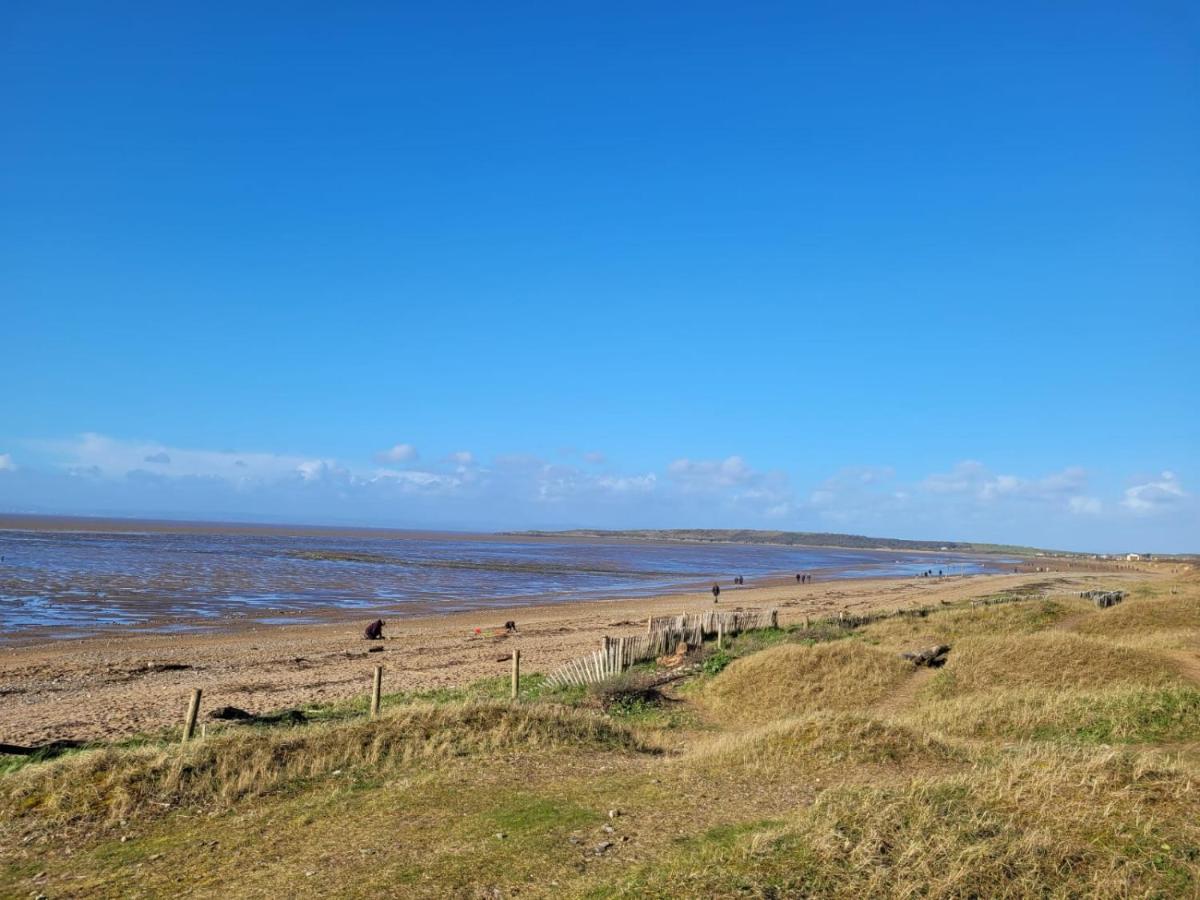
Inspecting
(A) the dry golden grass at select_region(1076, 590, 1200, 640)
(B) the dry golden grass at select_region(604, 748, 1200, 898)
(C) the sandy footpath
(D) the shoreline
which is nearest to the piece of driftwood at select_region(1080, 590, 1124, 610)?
(A) the dry golden grass at select_region(1076, 590, 1200, 640)

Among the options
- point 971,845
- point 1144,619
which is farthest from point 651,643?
point 1144,619

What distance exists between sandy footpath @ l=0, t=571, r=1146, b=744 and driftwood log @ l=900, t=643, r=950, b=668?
9.95 metres

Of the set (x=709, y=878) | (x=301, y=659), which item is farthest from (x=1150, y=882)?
(x=301, y=659)

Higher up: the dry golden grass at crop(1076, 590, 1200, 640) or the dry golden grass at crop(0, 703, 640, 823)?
the dry golden grass at crop(1076, 590, 1200, 640)

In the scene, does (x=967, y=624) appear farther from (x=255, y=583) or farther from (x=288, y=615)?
(x=255, y=583)

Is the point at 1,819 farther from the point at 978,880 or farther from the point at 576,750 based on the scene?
the point at 978,880

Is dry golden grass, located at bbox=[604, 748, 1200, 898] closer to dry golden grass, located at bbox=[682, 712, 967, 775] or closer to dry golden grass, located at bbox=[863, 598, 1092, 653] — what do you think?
dry golden grass, located at bbox=[682, 712, 967, 775]

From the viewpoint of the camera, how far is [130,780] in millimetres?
10766

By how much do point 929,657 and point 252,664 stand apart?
19667 millimetres

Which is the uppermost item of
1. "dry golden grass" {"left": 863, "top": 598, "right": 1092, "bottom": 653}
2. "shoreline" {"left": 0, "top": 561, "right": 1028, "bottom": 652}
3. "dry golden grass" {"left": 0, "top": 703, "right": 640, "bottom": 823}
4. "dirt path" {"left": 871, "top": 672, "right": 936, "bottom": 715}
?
"dry golden grass" {"left": 863, "top": 598, "right": 1092, "bottom": 653}

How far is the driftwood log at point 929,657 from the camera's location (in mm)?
21758

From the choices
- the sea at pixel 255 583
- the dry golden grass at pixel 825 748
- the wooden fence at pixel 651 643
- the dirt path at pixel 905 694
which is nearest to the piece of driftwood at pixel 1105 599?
the wooden fence at pixel 651 643

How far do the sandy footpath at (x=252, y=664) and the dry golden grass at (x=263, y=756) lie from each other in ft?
19.0

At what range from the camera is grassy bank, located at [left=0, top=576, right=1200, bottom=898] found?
7578 millimetres
